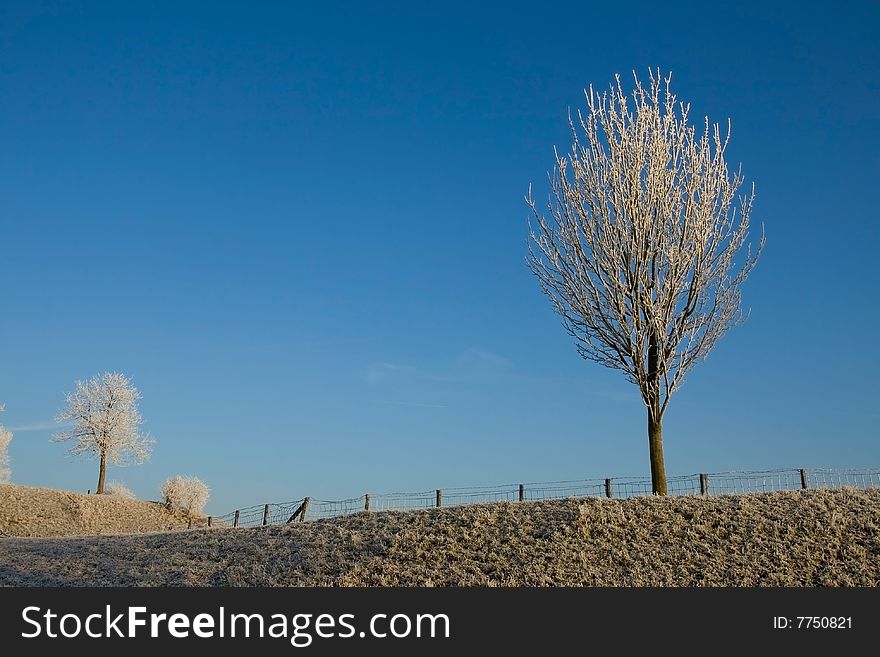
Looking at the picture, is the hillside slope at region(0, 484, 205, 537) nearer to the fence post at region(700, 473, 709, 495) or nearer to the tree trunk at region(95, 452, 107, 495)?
the tree trunk at region(95, 452, 107, 495)

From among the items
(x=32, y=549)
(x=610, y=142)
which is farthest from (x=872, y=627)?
(x=32, y=549)

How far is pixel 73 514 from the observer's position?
39.9 metres

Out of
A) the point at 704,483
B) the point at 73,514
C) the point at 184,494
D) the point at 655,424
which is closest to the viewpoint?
the point at 704,483

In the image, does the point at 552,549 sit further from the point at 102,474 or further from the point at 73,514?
the point at 102,474

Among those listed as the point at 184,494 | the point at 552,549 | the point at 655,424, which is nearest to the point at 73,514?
the point at 184,494

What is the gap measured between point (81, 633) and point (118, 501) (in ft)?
114

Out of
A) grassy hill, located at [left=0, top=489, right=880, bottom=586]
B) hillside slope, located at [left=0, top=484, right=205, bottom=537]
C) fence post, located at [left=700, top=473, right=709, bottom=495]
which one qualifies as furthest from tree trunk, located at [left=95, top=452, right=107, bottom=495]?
fence post, located at [left=700, top=473, right=709, bottom=495]

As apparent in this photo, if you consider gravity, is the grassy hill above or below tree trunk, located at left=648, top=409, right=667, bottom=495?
below

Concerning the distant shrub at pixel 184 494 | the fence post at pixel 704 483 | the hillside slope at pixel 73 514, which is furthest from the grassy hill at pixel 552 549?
the distant shrub at pixel 184 494

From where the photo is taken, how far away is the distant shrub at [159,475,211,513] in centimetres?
4603

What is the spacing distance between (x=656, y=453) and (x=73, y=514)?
3102 centimetres

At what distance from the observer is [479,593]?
1357cm

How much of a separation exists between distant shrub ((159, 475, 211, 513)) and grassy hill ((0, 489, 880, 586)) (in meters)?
25.6

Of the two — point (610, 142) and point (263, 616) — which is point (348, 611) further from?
point (610, 142)
